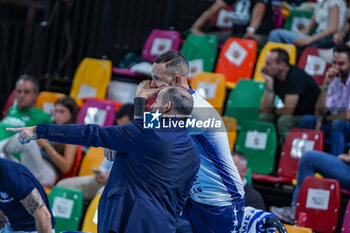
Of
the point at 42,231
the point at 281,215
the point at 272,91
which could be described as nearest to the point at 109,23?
the point at 272,91

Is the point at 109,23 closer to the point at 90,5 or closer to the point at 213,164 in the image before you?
the point at 90,5

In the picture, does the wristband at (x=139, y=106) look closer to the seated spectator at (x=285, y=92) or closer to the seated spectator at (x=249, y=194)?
the seated spectator at (x=249, y=194)

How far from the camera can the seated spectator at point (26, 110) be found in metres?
7.91

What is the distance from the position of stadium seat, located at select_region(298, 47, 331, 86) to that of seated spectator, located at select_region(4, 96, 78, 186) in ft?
8.46

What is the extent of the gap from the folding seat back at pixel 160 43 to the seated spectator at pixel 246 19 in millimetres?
252

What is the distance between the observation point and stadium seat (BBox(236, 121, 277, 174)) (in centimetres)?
754

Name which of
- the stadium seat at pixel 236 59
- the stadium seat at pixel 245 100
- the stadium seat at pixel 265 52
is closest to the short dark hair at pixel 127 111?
the stadium seat at pixel 245 100

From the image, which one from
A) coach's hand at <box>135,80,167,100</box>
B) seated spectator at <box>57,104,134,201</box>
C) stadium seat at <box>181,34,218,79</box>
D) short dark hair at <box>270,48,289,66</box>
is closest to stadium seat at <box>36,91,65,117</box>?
stadium seat at <box>181,34,218,79</box>

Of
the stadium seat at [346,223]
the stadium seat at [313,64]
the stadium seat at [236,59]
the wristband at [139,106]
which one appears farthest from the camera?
the stadium seat at [236,59]

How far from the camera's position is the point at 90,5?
1003 centimetres

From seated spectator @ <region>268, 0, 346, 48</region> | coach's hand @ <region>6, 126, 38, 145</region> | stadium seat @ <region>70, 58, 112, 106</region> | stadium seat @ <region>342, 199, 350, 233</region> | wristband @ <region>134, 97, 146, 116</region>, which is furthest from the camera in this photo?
stadium seat @ <region>70, 58, 112, 106</region>

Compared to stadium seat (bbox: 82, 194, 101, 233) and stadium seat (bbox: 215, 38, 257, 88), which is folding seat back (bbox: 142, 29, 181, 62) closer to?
stadium seat (bbox: 215, 38, 257, 88)

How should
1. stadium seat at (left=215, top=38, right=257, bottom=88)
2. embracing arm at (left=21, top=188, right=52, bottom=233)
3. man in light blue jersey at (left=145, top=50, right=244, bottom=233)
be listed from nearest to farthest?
man in light blue jersey at (left=145, top=50, right=244, bottom=233), embracing arm at (left=21, top=188, right=52, bottom=233), stadium seat at (left=215, top=38, right=257, bottom=88)

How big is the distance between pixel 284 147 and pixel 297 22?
8.35 ft
